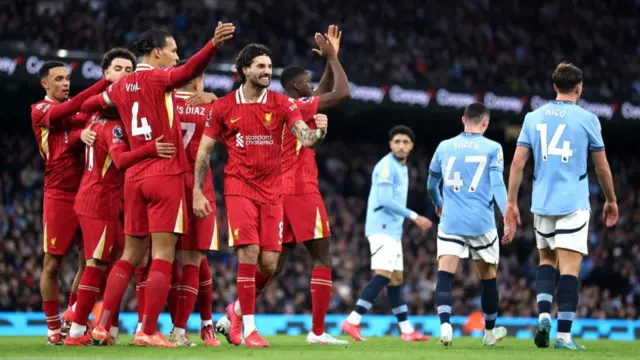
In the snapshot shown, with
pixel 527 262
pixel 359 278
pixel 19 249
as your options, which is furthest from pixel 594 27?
pixel 19 249

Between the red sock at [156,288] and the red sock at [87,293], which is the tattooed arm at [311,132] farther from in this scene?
the red sock at [87,293]

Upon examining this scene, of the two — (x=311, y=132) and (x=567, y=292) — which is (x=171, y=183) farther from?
(x=567, y=292)

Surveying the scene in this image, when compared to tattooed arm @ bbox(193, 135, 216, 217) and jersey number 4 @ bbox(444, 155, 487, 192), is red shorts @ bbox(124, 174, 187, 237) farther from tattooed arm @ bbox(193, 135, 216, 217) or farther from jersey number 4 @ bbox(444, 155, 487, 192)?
jersey number 4 @ bbox(444, 155, 487, 192)

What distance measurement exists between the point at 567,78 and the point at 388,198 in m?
3.80

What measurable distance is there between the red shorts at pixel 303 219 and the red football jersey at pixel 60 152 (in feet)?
6.14

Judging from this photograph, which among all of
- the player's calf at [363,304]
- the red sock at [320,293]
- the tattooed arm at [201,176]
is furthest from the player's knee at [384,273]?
the tattooed arm at [201,176]

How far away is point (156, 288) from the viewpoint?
8047 mm

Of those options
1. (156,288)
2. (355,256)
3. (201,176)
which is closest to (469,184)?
(201,176)

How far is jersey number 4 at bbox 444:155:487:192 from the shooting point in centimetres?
988

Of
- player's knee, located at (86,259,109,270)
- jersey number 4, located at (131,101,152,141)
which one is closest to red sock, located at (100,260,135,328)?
player's knee, located at (86,259,109,270)

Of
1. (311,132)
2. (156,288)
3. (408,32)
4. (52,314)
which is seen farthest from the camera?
(408,32)

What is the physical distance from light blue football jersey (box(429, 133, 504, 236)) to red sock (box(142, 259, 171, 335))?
9.56ft

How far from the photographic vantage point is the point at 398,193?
493 inches

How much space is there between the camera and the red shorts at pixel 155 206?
8109 millimetres
